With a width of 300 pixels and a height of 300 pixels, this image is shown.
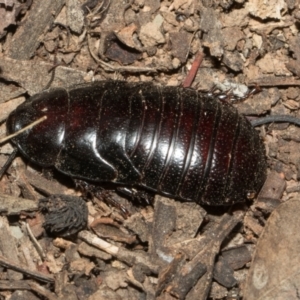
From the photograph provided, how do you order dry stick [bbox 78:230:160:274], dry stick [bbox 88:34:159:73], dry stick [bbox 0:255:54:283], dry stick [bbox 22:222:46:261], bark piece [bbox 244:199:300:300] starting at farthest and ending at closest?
dry stick [bbox 88:34:159:73]
dry stick [bbox 22:222:46:261]
dry stick [bbox 0:255:54:283]
dry stick [bbox 78:230:160:274]
bark piece [bbox 244:199:300:300]

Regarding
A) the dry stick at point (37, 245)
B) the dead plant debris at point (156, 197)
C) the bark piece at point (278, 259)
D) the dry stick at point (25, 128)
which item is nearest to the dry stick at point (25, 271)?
the dead plant debris at point (156, 197)

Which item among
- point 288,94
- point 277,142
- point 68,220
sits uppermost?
point 288,94

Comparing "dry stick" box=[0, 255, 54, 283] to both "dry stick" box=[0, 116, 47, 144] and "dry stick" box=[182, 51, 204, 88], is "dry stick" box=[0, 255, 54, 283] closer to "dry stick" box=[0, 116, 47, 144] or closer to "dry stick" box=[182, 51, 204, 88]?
"dry stick" box=[0, 116, 47, 144]

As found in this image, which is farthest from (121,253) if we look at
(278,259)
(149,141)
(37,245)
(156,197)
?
(278,259)

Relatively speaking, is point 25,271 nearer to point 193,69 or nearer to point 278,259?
point 278,259

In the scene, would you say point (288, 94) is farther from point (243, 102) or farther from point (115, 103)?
point (115, 103)

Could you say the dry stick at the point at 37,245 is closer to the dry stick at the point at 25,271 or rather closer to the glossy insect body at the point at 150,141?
the dry stick at the point at 25,271

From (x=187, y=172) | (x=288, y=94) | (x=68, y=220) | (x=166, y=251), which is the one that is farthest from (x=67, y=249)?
(x=288, y=94)

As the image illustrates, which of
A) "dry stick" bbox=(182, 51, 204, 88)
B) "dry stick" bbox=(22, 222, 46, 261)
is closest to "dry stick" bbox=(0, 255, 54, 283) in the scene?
"dry stick" bbox=(22, 222, 46, 261)
